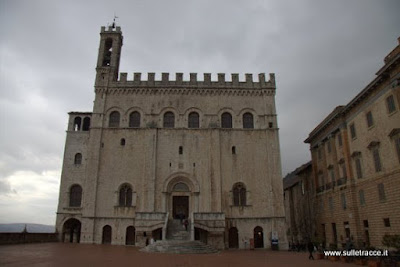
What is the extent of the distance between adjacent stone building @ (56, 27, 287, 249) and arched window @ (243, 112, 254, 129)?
11cm

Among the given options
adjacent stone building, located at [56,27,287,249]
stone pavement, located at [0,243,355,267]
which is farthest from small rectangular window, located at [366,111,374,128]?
stone pavement, located at [0,243,355,267]

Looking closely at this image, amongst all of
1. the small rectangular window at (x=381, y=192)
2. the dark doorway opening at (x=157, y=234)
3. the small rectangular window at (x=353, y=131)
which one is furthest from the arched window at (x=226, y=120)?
the small rectangular window at (x=381, y=192)

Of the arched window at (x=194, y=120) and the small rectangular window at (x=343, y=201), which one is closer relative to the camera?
the small rectangular window at (x=343, y=201)

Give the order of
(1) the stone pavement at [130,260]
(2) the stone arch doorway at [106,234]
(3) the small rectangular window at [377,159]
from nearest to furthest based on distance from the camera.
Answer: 1. (1) the stone pavement at [130,260]
2. (3) the small rectangular window at [377,159]
3. (2) the stone arch doorway at [106,234]

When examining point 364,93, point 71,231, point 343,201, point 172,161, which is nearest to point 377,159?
point 364,93

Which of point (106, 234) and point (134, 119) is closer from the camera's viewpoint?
point (106, 234)

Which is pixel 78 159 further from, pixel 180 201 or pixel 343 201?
pixel 343 201

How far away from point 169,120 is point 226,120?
6.00 m

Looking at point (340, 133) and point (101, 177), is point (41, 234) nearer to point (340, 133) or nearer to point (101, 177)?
point (101, 177)

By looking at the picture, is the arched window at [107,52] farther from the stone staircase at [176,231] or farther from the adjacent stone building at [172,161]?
the stone staircase at [176,231]

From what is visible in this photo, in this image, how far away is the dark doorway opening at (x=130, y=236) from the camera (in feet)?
94.8

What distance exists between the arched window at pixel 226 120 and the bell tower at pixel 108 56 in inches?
493

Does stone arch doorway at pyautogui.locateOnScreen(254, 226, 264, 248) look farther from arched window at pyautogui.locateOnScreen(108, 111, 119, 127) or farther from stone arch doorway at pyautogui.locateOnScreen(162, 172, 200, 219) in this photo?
arched window at pyautogui.locateOnScreen(108, 111, 119, 127)

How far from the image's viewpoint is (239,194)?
30.3 m
